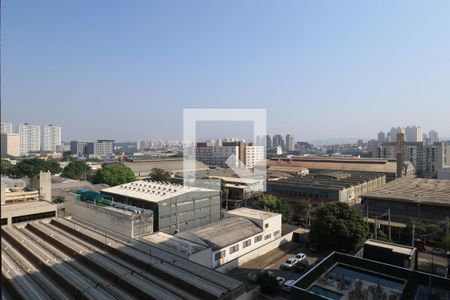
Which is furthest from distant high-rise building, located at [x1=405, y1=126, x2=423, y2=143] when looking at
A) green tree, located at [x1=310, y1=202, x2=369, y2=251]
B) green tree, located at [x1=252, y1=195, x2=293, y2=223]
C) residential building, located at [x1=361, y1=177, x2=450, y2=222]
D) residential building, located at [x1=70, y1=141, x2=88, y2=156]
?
residential building, located at [x1=70, y1=141, x2=88, y2=156]

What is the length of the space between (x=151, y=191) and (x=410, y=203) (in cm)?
1057

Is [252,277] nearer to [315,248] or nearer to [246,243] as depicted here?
[246,243]

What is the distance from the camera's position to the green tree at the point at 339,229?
9.77 metres

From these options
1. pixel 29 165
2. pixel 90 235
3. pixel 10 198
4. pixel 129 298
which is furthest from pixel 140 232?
pixel 29 165

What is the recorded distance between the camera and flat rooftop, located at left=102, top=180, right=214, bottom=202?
438 inches

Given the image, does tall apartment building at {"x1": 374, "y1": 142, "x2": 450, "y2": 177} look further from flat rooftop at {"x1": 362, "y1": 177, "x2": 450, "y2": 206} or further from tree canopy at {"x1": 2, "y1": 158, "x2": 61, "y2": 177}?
tree canopy at {"x1": 2, "y1": 158, "x2": 61, "y2": 177}

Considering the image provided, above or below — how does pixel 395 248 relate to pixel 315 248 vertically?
above

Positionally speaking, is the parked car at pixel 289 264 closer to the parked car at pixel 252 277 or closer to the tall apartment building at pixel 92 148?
the parked car at pixel 252 277

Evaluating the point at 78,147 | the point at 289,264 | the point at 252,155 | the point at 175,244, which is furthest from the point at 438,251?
the point at 78,147

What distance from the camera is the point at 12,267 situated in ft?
22.2

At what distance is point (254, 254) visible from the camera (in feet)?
32.2

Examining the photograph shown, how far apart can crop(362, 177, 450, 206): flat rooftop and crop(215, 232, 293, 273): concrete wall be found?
517 cm

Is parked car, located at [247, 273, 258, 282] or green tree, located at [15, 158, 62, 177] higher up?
green tree, located at [15, 158, 62, 177]

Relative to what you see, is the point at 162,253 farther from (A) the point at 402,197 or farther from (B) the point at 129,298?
(A) the point at 402,197
